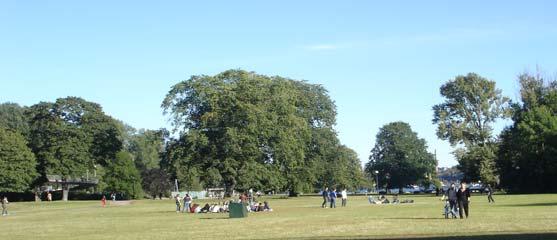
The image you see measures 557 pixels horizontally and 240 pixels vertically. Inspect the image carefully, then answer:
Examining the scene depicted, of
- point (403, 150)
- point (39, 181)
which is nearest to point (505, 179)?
point (403, 150)

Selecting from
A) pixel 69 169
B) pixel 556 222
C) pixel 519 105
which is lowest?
pixel 556 222

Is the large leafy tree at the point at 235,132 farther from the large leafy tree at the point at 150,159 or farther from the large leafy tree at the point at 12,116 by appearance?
the large leafy tree at the point at 12,116

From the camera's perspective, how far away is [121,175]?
10550 cm

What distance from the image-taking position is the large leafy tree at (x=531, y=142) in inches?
3196

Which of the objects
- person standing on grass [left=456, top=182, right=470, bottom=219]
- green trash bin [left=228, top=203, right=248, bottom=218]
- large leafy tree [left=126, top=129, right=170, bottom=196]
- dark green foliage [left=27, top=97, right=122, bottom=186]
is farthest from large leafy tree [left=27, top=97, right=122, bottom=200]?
person standing on grass [left=456, top=182, right=470, bottom=219]

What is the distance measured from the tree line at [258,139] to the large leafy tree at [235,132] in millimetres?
140

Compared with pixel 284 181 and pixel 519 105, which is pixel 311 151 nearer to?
pixel 284 181

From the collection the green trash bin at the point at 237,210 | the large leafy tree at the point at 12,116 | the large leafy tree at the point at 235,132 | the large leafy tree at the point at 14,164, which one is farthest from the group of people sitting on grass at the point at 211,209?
the large leafy tree at the point at 12,116

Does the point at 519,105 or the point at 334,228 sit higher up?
the point at 519,105

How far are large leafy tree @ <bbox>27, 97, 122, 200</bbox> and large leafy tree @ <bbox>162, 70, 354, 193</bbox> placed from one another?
23.9m

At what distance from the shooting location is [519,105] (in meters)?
93.2

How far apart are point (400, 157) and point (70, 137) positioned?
70861 millimetres

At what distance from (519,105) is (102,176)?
6442cm

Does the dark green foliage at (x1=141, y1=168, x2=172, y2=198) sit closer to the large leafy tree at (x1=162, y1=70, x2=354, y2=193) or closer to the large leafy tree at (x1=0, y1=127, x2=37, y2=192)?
the large leafy tree at (x1=0, y1=127, x2=37, y2=192)
